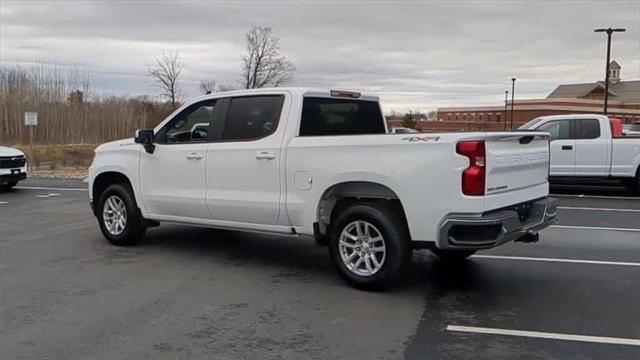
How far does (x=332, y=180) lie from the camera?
6.14 m

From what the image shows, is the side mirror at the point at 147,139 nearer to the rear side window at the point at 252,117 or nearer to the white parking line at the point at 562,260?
the rear side window at the point at 252,117

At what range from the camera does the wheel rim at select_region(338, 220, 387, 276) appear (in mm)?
5980

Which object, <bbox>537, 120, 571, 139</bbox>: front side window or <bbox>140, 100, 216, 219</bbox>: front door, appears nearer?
<bbox>140, 100, 216, 219</bbox>: front door

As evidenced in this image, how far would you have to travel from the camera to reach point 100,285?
20.7 feet

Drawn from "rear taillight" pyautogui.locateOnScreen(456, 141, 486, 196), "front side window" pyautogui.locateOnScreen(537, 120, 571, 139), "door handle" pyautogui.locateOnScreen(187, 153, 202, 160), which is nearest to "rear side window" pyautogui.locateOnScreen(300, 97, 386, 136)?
"door handle" pyautogui.locateOnScreen(187, 153, 202, 160)

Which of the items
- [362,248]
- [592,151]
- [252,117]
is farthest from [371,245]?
[592,151]

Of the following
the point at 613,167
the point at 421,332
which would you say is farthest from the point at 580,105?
the point at 421,332

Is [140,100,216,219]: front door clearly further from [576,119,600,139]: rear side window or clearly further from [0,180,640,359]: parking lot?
[576,119,600,139]: rear side window

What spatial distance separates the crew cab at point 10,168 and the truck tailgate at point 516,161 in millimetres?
12854

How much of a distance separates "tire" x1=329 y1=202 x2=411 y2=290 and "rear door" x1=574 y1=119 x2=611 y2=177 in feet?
32.3

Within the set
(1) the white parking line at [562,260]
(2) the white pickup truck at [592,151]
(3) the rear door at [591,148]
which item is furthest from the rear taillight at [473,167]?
(3) the rear door at [591,148]

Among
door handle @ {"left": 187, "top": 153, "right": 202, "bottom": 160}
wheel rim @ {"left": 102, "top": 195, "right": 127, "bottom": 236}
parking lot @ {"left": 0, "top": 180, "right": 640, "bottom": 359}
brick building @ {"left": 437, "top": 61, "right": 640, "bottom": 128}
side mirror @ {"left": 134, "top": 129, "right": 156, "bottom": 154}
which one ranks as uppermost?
brick building @ {"left": 437, "top": 61, "right": 640, "bottom": 128}

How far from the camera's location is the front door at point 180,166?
7371 millimetres

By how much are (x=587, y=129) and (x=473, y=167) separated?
1030 centimetres
